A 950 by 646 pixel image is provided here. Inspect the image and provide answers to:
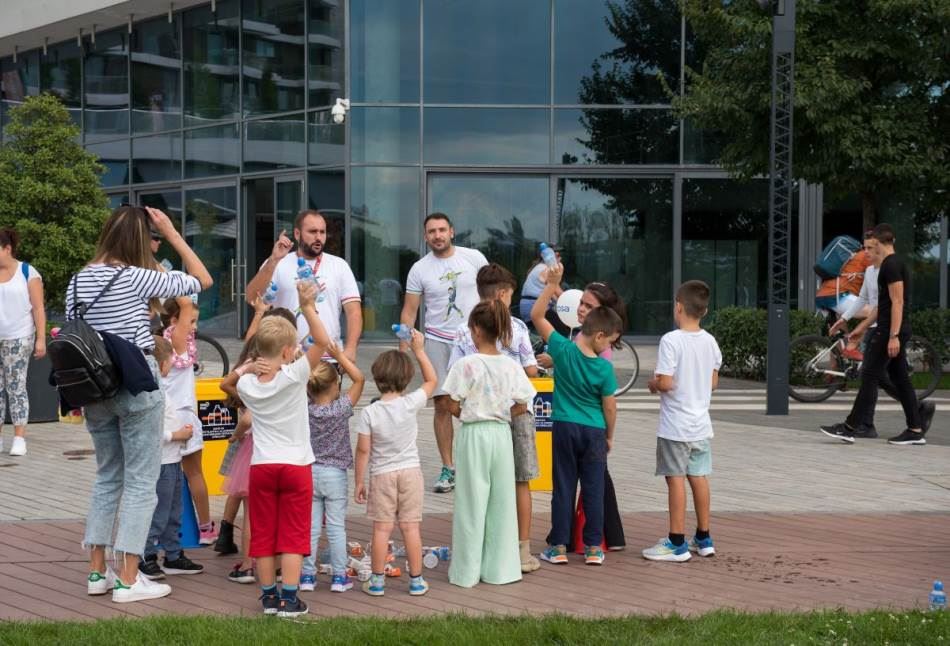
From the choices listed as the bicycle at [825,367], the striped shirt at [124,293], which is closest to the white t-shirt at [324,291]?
the striped shirt at [124,293]

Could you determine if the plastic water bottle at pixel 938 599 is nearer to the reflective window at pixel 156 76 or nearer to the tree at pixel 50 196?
the tree at pixel 50 196

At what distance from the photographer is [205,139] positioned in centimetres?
2625

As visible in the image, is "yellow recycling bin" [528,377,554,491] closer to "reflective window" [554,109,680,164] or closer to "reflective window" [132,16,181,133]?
"reflective window" [554,109,680,164]

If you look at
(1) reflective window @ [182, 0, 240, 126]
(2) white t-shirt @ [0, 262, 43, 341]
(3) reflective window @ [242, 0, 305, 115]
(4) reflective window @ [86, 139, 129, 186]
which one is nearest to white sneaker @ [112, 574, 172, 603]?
(2) white t-shirt @ [0, 262, 43, 341]

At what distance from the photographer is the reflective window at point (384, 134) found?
2292 cm

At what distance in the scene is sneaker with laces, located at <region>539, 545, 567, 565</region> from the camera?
277 inches

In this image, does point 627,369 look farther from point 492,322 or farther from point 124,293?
point 124,293

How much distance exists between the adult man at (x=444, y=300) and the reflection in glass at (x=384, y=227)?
13677mm

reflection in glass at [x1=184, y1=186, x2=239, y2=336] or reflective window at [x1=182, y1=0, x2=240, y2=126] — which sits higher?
reflective window at [x1=182, y1=0, x2=240, y2=126]

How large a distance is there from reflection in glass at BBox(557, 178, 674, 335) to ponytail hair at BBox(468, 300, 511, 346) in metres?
16.5

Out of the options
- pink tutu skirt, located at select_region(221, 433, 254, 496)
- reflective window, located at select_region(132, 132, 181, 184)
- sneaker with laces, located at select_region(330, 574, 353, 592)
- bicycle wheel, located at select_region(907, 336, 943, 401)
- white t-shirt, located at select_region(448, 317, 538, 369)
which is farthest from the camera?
reflective window, located at select_region(132, 132, 181, 184)

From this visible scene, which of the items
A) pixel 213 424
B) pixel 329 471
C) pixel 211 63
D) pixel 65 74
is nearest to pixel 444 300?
pixel 213 424

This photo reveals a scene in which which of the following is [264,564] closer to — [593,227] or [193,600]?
[193,600]

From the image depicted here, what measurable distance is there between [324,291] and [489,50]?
16.2 meters
